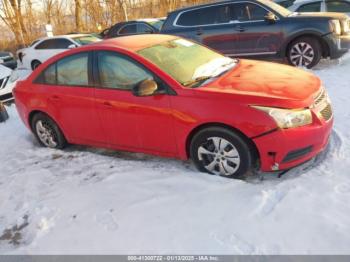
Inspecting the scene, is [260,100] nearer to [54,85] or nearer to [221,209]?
[221,209]

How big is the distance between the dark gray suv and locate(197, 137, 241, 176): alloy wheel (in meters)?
4.95

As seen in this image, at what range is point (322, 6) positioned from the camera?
10750mm

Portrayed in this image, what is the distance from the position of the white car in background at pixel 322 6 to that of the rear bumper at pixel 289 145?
26.6 ft

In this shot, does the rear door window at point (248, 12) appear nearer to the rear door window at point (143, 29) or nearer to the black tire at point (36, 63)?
the rear door window at point (143, 29)

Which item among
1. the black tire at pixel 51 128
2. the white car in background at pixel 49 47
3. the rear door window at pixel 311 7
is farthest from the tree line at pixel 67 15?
the black tire at pixel 51 128

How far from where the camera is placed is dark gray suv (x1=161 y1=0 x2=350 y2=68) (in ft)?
25.3

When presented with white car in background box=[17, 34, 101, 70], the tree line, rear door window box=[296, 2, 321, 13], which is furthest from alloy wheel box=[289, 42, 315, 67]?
the tree line

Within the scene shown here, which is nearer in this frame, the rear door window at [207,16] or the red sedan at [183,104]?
the red sedan at [183,104]

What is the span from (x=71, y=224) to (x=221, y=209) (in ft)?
4.73

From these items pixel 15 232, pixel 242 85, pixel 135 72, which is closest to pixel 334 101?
pixel 242 85

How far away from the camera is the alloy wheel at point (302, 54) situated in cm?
786

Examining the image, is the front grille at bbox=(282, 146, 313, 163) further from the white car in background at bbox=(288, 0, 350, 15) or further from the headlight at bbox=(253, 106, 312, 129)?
the white car in background at bbox=(288, 0, 350, 15)

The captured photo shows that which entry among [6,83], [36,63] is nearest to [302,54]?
[6,83]

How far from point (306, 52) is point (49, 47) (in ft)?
28.8
